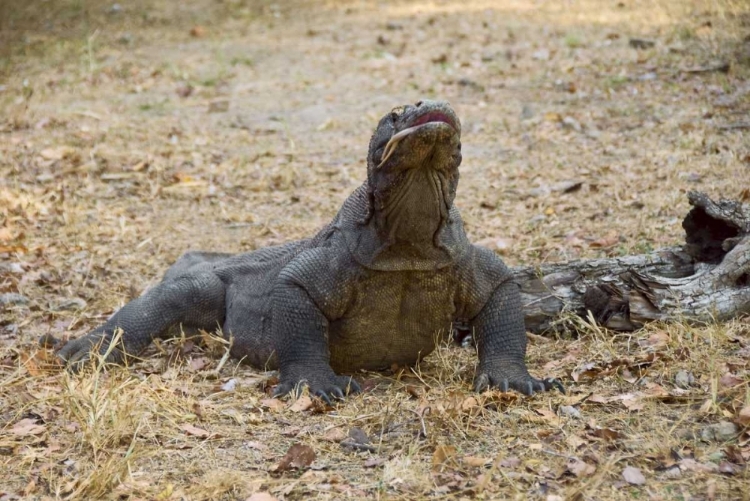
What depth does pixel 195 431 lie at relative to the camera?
13.1ft

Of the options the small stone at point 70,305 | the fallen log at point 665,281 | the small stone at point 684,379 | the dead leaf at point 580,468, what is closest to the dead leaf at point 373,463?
the dead leaf at point 580,468

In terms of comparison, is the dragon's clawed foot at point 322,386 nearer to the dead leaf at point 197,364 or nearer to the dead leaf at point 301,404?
the dead leaf at point 301,404

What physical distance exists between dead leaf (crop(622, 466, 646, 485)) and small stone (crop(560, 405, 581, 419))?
1.93 ft

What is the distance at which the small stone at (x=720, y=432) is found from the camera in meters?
3.55

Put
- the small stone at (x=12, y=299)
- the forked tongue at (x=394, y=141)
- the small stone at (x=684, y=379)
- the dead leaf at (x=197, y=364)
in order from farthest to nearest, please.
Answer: the small stone at (x=12, y=299), the dead leaf at (x=197, y=364), the small stone at (x=684, y=379), the forked tongue at (x=394, y=141)

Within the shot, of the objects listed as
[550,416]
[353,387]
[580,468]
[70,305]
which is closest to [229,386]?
[353,387]

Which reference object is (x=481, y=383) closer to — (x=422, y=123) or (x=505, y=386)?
(x=505, y=386)

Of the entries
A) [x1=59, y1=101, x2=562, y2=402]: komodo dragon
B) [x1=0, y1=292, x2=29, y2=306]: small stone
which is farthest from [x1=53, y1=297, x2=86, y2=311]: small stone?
[x1=59, y1=101, x2=562, y2=402]: komodo dragon

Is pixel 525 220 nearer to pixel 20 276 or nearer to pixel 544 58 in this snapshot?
pixel 20 276

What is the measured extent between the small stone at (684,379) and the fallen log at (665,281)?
2.04 feet

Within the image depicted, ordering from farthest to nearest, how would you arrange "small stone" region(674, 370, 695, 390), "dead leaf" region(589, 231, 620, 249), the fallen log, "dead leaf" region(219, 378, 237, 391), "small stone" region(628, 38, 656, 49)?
"small stone" region(628, 38, 656, 49), "dead leaf" region(589, 231, 620, 249), the fallen log, "dead leaf" region(219, 378, 237, 391), "small stone" region(674, 370, 695, 390)

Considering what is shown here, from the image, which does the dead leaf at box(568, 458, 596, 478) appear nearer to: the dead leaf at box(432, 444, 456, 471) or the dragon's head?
the dead leaf at box(432, 444, 456, 471)

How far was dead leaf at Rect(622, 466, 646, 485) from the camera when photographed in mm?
3254

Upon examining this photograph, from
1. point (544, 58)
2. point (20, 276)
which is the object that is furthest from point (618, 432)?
point (544, 58)
